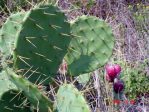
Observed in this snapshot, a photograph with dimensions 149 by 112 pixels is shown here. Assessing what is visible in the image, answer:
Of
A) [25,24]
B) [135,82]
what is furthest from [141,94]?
[25,24]

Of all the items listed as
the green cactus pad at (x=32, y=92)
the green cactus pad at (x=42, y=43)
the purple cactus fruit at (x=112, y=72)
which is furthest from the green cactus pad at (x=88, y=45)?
the green cactus pad at (x=32, y=92)

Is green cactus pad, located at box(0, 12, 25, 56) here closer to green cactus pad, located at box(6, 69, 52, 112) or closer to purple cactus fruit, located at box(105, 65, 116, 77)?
green cactus pad, located at box(6, 69, 52, 112)

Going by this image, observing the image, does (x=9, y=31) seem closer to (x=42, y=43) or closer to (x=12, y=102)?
(x=42, y=43)

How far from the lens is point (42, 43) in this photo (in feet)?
9.07

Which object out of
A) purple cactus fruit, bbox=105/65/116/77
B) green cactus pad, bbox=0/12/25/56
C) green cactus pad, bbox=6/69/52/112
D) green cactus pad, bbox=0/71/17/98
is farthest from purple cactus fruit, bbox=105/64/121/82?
green cactus pad, bbox=6/69/52/112

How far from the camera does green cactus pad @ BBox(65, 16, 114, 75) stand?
3.28 m

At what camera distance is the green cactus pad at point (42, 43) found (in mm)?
2645

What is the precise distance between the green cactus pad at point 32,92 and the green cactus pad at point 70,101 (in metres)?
0.09

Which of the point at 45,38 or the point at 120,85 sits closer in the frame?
the point at 45,38

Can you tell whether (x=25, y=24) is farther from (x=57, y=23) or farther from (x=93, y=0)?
(x=93, y=0)

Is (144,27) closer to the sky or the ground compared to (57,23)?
closer to the ground

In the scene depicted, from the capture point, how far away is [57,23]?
2820mm

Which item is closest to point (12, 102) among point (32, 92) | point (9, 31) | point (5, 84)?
point (5, 84)

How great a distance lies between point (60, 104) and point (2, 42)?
66 centimetres
